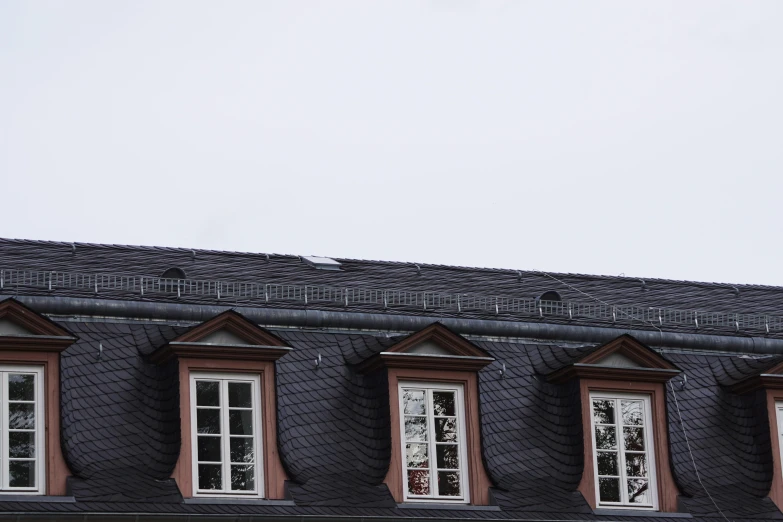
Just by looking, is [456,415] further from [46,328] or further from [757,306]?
[757,306]

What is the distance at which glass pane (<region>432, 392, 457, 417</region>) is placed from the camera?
37.3 metres

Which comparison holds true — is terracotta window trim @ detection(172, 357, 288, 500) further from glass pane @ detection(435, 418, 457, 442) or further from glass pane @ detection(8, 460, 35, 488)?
glass pane @ detection(435, 418, 457, 442)

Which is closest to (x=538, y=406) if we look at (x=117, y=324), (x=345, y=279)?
(x=345, y=279)

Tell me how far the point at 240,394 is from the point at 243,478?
161cm

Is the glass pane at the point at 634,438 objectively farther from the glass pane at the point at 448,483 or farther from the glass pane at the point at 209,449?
the glass pane at the point at 209,449

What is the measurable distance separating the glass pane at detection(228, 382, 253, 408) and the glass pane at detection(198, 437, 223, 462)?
86cm

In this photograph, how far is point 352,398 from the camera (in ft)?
122

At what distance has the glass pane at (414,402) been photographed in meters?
37.1

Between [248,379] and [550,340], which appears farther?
[550,340]

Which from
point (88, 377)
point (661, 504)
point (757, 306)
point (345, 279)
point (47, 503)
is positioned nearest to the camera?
point (47, 503)

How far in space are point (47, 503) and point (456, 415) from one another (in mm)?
8287

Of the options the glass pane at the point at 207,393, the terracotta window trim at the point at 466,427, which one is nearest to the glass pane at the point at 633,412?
the terracotta window trim at the point at 466,427

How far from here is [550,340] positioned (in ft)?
131

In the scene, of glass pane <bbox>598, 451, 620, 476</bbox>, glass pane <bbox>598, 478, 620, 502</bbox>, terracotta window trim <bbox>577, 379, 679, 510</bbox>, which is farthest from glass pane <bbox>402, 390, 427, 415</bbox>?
glass pane <bbox>598, 478, 620, 502</bbox>
